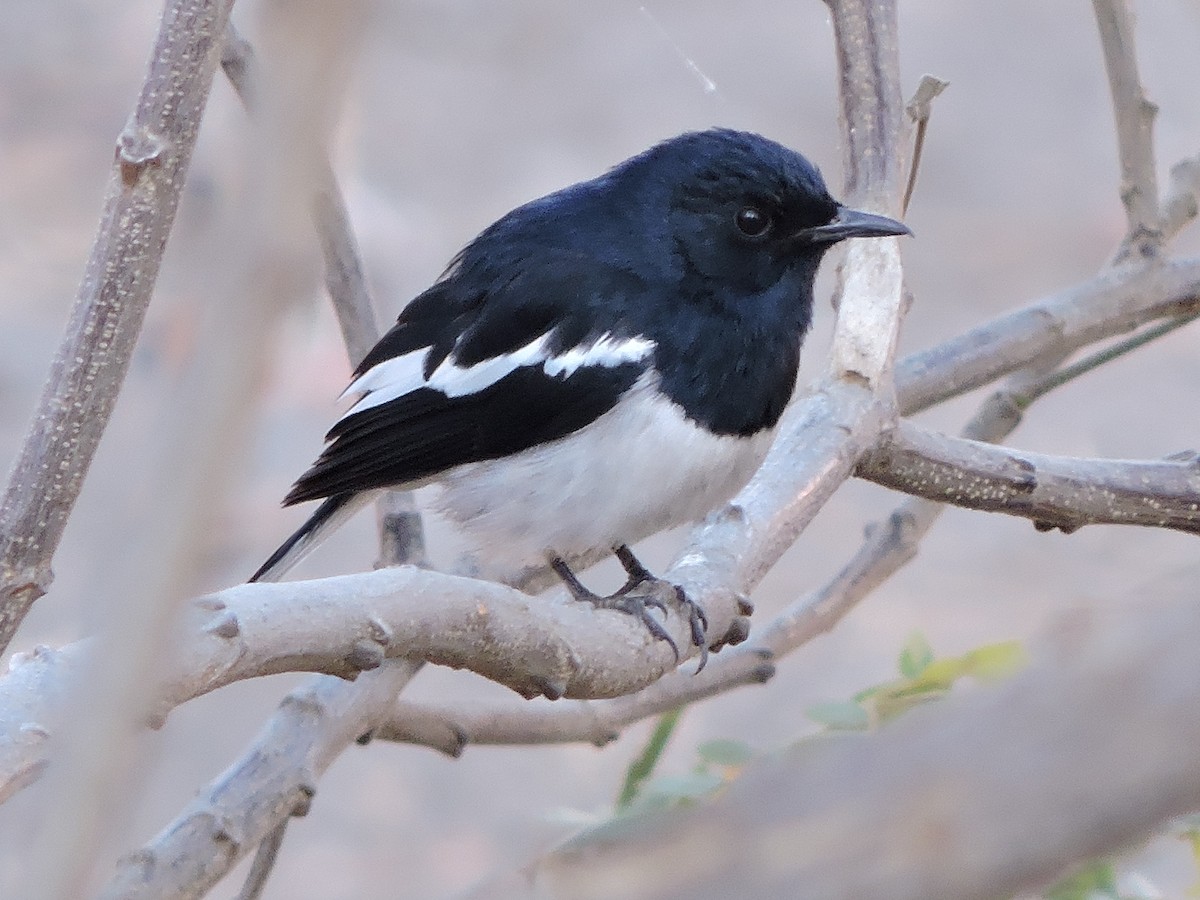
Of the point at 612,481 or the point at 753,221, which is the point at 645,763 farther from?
the point at 753,221

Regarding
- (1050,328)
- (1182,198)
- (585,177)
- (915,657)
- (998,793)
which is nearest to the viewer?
(998,793)

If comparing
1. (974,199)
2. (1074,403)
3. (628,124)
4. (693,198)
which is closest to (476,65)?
(628,124)

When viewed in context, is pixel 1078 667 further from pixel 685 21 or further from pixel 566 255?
pixel 685 21

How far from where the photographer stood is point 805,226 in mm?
2768

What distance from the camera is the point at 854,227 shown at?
104 inches

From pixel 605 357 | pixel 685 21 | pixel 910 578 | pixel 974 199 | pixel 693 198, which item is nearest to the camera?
pixel 605 357

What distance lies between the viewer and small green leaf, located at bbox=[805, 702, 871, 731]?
192 cm

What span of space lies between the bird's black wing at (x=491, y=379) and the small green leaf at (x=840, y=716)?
31.4 inches

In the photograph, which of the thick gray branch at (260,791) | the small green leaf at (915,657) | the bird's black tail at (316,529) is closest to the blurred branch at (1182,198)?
the small green leaf at (915,657)

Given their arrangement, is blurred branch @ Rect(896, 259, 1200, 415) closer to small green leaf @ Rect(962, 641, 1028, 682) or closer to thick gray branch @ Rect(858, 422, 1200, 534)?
thick gray branch @ Rect(858, 422, 1200, 534)

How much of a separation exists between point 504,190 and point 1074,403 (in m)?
2.74

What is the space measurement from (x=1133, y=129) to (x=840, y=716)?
60.2 inches

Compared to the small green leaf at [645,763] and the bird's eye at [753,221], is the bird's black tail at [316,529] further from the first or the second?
the bird's eye at [753,221]

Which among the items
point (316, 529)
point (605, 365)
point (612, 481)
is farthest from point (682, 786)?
point (316, 529)
